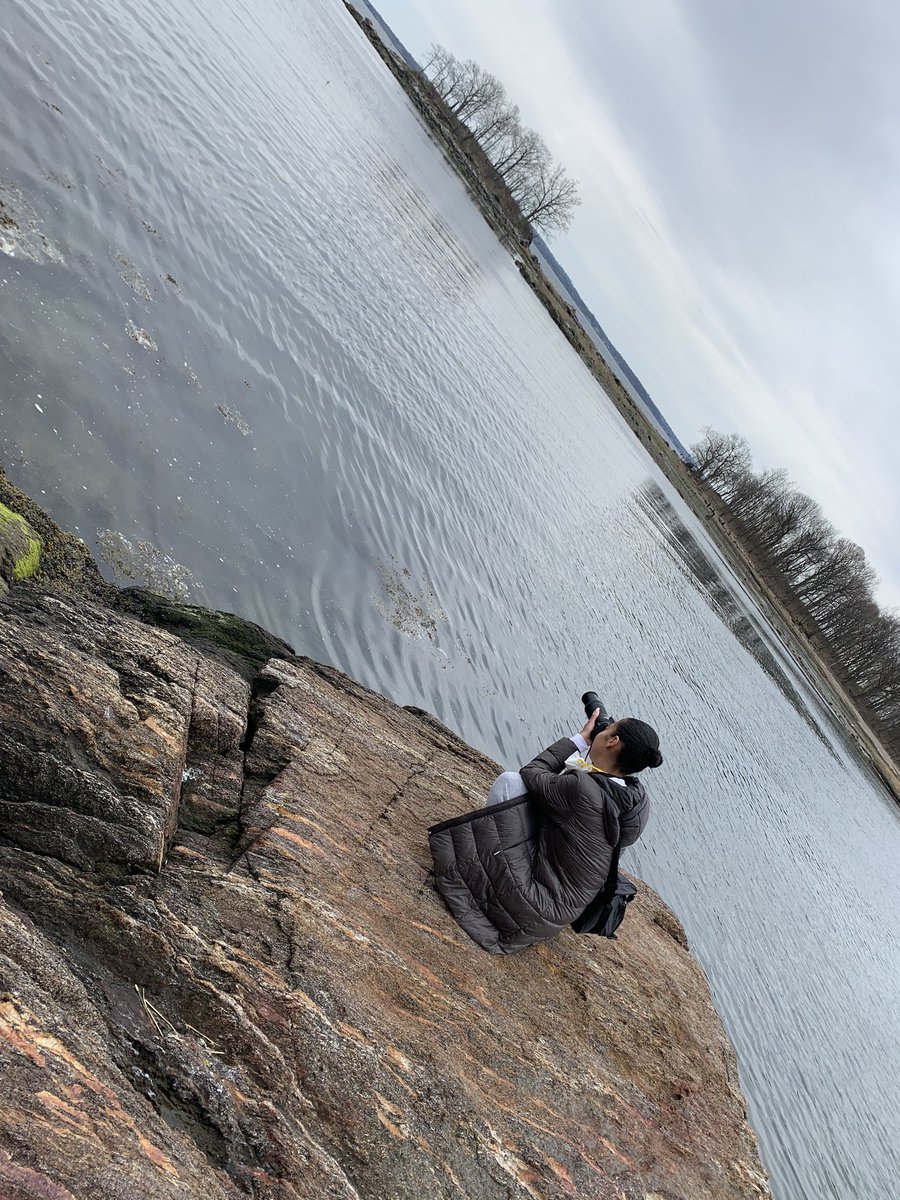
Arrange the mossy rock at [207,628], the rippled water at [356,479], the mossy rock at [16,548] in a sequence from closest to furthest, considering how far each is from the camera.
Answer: the mossy rock at [16,548] → the mossy rock at [207,628] → the rippled water at [356,479]

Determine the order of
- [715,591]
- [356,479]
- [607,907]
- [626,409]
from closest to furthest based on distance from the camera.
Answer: [607,907]
[356,479]
[715,591]
[626,409]

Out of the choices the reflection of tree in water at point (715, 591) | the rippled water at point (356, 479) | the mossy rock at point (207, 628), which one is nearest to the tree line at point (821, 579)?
the reflection of tree in water at point (715, 591)

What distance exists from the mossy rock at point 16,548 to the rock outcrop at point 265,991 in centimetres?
66

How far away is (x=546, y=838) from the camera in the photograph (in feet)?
26.1

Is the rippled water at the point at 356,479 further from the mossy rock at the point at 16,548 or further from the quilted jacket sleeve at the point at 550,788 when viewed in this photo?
the quilted jacket sleeve at the point at 550,788

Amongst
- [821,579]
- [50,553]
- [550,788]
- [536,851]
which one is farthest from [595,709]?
[821,579]

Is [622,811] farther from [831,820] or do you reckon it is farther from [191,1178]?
[831,820]

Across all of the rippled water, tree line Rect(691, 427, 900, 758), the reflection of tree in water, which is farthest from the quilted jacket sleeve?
tree line Rect(691, 427, 900, 758)

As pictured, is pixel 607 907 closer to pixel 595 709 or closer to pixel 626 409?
pixel 595 709

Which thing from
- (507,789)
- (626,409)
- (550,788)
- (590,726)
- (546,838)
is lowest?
(546,838)

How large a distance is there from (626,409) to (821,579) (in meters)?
47.0

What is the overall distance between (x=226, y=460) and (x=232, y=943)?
12.7 metres

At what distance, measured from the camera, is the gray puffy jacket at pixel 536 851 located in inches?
298

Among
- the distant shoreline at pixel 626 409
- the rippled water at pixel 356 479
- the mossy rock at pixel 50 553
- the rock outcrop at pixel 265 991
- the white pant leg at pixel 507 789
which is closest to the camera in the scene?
the rock outcrop at pixel 265 991
